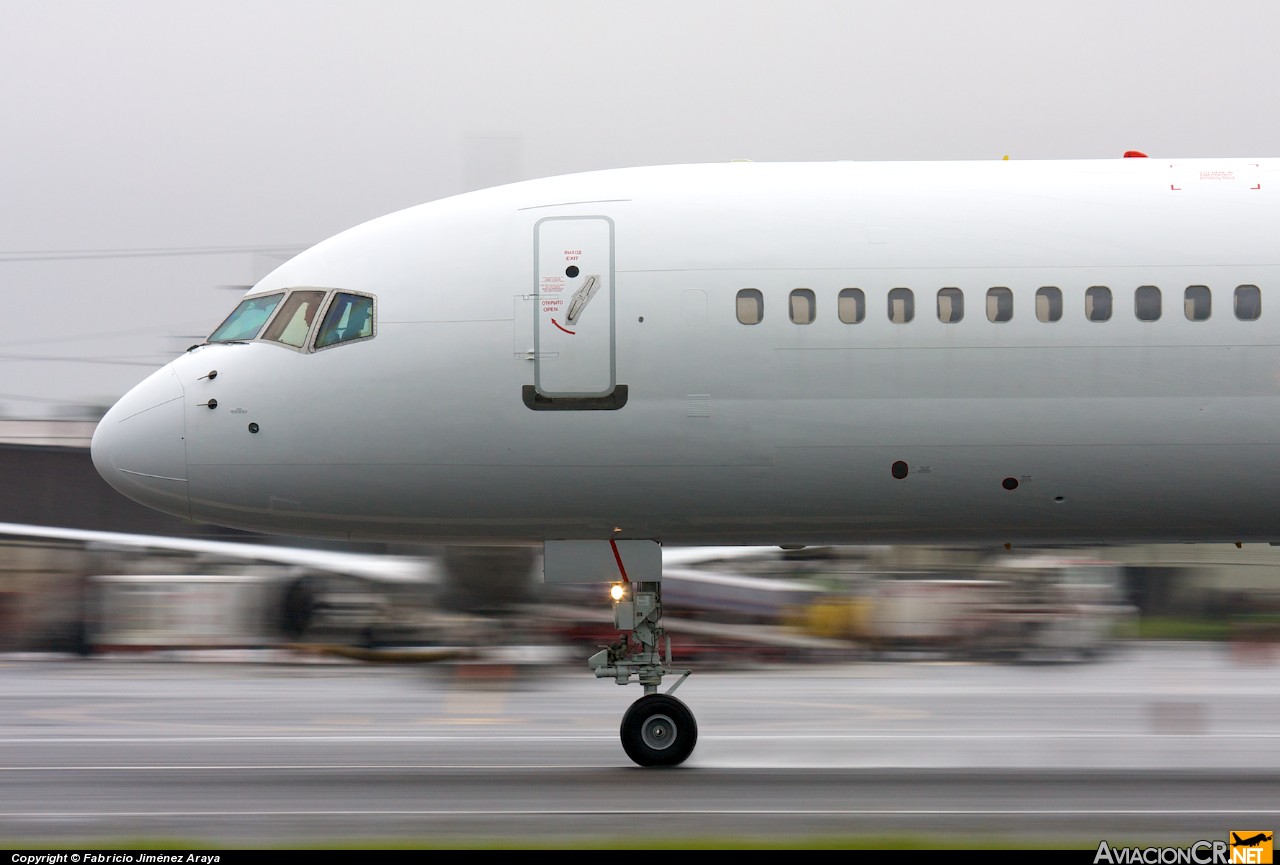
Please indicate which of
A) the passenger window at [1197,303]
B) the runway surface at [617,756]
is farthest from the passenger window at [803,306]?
the runway surface at [617,756]

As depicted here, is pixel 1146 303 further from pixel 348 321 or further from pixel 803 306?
pixel 348 321

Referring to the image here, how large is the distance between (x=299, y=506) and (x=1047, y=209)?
20.3ft

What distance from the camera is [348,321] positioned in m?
11.3

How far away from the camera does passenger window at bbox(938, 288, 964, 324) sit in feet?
35.4

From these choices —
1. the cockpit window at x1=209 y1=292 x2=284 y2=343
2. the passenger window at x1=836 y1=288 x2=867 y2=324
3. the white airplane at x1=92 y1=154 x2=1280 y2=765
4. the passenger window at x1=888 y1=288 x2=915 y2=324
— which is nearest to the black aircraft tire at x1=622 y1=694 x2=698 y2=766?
the white airplane at x1=92 y1=154 x2=1280 y2=765

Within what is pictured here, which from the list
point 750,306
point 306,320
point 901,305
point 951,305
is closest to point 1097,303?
point 951,305

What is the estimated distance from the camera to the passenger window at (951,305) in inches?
425

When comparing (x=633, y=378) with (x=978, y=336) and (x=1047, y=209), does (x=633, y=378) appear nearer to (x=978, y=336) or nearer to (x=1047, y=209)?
(x=978, y=336)

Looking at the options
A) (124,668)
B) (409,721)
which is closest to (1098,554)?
(409,721)

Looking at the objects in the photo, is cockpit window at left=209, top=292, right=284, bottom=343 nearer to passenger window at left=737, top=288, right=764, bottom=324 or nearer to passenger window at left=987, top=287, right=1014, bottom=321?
passenger window at left=737, top=288, right=764, bottom=324

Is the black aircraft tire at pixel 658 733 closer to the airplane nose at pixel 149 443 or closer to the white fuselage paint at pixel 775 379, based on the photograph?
the white fuselage paint at pixel 775 379

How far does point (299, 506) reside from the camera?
11.4 meters

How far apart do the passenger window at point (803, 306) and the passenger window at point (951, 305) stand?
3.04 ft

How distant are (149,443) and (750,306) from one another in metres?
4.70
